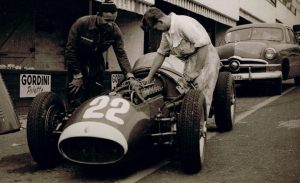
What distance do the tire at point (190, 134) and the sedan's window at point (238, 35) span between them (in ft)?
27.5

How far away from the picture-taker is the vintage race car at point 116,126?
4.25 meters

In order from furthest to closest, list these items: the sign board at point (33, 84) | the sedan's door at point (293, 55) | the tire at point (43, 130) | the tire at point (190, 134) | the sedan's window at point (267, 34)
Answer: the sedan's window at point (267, 34) < the sedan's door at point (293, 55) < the sign board at point (33, 84) < the tire at point (43, 130) < the tire at point (190, 134)

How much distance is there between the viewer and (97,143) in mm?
4254

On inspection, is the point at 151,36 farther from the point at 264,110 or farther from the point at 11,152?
the point at 11,152

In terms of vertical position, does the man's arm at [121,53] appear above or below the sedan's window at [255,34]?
below

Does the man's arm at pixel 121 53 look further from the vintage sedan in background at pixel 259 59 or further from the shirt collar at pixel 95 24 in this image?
the vintage sedan in background at pixel 259 59

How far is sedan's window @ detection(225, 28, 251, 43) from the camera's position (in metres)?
12.7

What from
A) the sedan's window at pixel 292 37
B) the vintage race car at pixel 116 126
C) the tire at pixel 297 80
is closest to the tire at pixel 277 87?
the sedan's window at pixel 292 37

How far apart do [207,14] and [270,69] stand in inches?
290

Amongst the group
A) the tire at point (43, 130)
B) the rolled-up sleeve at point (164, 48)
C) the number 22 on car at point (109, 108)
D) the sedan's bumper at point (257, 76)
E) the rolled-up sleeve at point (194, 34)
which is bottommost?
the tire at point (43, 130)

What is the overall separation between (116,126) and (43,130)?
82cm

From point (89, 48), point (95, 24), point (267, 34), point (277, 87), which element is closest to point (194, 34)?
point (95, 24)

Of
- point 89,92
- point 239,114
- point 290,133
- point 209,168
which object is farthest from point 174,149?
point 239,114

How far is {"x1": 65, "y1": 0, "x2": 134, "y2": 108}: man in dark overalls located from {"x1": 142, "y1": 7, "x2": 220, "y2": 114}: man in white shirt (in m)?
0.50
